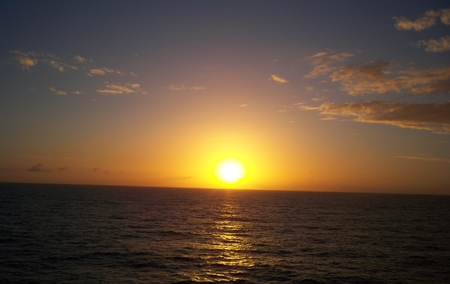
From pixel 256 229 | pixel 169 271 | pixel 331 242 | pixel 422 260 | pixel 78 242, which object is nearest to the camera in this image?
pixel 169 271

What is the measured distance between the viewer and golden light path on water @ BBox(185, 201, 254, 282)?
31188 millimetres

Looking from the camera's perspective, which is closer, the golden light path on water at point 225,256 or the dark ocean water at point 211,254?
the dark ocean water at point 211,254

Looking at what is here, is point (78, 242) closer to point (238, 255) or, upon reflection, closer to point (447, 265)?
point (238, 255)

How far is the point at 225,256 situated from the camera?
39.0 meters

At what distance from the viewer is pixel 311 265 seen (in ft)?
117

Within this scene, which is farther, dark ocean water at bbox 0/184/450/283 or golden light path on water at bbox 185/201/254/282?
golden light path on water at bbox 185/201/254/282

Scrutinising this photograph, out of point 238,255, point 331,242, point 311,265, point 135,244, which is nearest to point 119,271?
point 135,244

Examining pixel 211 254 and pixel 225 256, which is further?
pixel 211 254

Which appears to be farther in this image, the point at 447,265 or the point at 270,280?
the point at 447,265

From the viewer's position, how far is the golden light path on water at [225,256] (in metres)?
31.2

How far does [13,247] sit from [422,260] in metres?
52.8

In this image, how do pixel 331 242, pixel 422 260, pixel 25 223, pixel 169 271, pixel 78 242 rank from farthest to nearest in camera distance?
pixel 25 223 → pixel 331 242 → pixel 78 242 → pixel 422 260 → pixel 169 271

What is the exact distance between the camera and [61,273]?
3028cm

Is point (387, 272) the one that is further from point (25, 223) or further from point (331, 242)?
point (25, 223)
